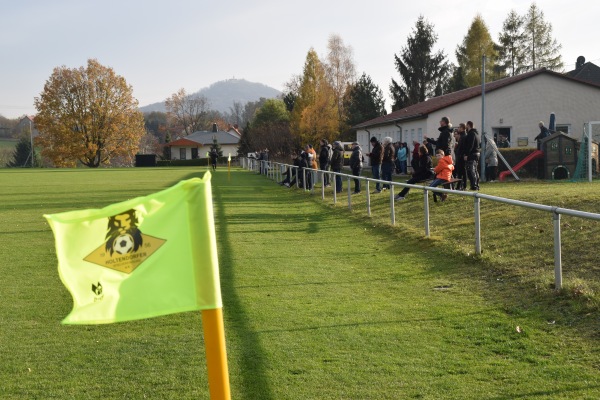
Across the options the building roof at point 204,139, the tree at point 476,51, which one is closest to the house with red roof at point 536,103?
the tree at point 476,51

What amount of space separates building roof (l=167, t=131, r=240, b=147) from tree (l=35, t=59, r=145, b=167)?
104 feet

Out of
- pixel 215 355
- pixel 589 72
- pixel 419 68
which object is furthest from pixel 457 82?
pixel 215 355

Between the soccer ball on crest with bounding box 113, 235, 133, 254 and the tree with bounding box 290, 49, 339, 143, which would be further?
the tree with bounding box 290, 49, 339, 143

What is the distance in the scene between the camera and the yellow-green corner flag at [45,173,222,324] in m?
2.98

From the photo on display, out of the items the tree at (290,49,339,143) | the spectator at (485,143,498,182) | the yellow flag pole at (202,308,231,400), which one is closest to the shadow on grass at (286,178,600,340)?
the yellow flag pole at (202,308,231,400)

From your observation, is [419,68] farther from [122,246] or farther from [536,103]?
[122,246]

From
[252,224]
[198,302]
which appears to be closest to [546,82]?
[252,224]

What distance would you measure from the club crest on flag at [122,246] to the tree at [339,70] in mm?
81045

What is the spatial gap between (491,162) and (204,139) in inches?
4209

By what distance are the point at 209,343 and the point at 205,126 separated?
147m

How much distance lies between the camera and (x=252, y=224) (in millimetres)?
16078

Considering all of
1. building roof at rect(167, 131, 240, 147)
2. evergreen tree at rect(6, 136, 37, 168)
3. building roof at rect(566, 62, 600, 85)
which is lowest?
evergreen tree at rect(6, 136, 37, 168)

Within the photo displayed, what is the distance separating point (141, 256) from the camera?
10.1ft

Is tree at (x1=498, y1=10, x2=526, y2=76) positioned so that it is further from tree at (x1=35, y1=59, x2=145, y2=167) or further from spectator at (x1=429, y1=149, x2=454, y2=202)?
spectator at (x1=429, y1=149, x2=454, y2=202)
